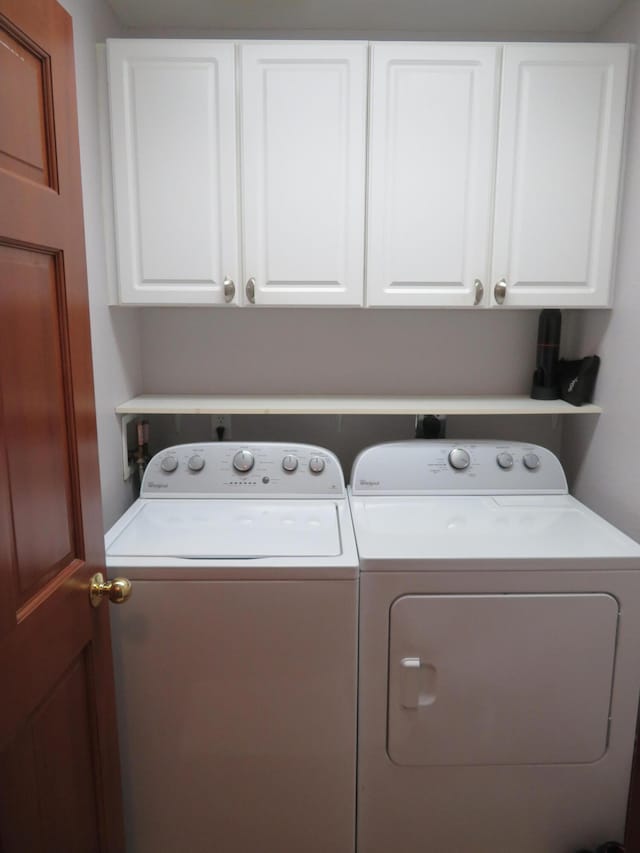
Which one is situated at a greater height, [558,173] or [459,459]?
[558,173]

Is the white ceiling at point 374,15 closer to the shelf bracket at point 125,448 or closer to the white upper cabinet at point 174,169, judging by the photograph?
the white upper cabinet at point 174,169

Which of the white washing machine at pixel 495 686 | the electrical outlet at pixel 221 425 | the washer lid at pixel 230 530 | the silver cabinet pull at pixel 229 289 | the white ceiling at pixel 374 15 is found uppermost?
the white ceiling at pixel 374 15

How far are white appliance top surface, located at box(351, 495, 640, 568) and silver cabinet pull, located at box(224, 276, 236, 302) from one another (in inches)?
29.4

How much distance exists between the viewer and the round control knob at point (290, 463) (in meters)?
1.79

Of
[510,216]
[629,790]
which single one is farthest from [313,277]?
[629,790]

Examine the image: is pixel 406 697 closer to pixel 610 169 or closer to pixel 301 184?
pixel 301 184

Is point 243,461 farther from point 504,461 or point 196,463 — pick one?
point 504,461

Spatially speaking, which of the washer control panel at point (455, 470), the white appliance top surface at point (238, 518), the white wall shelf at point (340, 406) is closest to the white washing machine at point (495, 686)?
the white appliance top surface at point (238, 518)

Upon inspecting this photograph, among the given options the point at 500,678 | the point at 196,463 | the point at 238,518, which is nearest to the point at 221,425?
the point at 196,463

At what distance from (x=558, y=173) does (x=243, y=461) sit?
1311mm

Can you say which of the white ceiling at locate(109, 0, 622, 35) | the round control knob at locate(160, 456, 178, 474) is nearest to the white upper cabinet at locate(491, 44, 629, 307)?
the white ceiling at locate(109, 0, 622, 35)

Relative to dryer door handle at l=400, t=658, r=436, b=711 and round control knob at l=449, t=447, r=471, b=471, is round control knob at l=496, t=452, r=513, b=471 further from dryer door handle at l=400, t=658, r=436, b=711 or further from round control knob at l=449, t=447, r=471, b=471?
dryer door handle at l=400, t=658, r=436, b=711

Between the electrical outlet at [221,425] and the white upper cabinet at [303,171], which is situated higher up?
the white upper cabinet at [303,171]

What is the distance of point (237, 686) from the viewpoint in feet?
4.62
